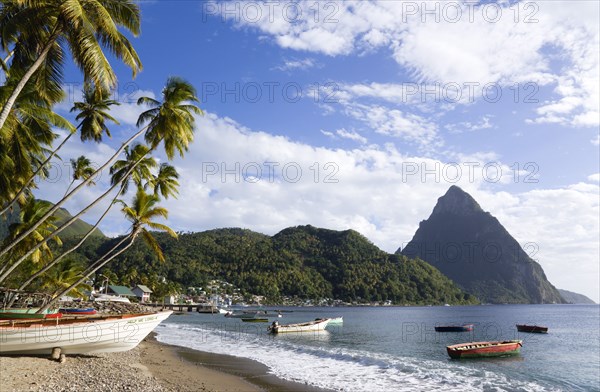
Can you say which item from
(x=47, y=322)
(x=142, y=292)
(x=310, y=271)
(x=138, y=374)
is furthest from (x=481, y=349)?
(x=310, y=271)

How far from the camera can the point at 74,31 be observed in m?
9.63

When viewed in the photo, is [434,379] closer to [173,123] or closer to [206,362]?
[206,362]

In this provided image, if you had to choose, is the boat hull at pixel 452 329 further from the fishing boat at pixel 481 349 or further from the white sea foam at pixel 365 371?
the white sea foam at pixel 365 371

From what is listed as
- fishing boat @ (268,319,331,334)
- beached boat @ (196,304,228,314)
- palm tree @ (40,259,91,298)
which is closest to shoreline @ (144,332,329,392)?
palm tree @ (40,259,91,298)

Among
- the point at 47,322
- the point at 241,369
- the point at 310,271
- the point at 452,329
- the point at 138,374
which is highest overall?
the point at 310,271

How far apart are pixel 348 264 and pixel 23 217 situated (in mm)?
166026

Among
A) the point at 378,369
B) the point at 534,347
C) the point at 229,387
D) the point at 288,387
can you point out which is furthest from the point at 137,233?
the point at 534,347

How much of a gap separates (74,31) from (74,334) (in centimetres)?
1179

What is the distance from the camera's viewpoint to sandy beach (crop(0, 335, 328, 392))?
496 inches

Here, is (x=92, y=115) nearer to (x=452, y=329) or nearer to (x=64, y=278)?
(x=64, y=278)

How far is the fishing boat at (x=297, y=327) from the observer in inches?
1788

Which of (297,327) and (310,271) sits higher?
(310,271)

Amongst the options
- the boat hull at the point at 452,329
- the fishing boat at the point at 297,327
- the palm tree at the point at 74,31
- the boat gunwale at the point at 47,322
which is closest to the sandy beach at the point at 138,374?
the boat gunwale at the point at 47,322

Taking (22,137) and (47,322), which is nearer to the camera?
(22,137)
